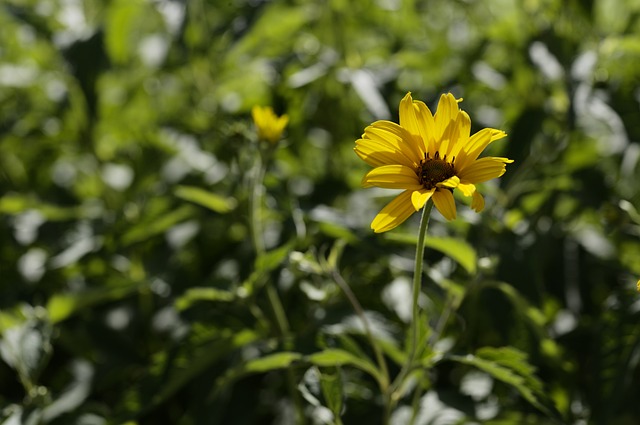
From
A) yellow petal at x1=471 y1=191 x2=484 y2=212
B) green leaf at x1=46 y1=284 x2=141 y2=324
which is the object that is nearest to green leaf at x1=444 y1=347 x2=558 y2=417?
yellow petal at x1=471 y1=191 x2=484 y2=212

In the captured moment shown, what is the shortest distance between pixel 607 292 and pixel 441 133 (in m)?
0.93

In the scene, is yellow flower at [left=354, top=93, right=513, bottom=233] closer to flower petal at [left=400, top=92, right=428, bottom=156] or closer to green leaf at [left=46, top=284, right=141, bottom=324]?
flower petal at [left=400, top=92, right=428, bottom=156]

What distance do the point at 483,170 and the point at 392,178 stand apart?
0.36 ft

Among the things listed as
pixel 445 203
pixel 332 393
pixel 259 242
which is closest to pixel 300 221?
pixel 259 242

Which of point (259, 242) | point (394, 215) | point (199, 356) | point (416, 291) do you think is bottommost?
point (199, 356)

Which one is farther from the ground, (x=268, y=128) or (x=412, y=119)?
(x=412, y=119)

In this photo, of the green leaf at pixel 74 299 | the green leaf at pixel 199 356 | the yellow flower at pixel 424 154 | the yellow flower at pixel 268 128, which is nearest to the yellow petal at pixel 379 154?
the yellow flower at pixel 424 154

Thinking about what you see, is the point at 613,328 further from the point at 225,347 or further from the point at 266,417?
the point at 266,417

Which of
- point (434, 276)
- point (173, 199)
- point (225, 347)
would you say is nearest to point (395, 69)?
point (173, 199)

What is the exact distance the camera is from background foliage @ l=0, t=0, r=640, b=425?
135 cm

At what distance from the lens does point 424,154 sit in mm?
1008

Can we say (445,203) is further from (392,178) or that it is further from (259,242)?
(259,242)

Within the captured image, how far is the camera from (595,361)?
1344mm

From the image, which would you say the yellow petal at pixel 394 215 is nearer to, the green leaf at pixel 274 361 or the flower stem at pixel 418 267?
the flower stem at pixel 418 267
